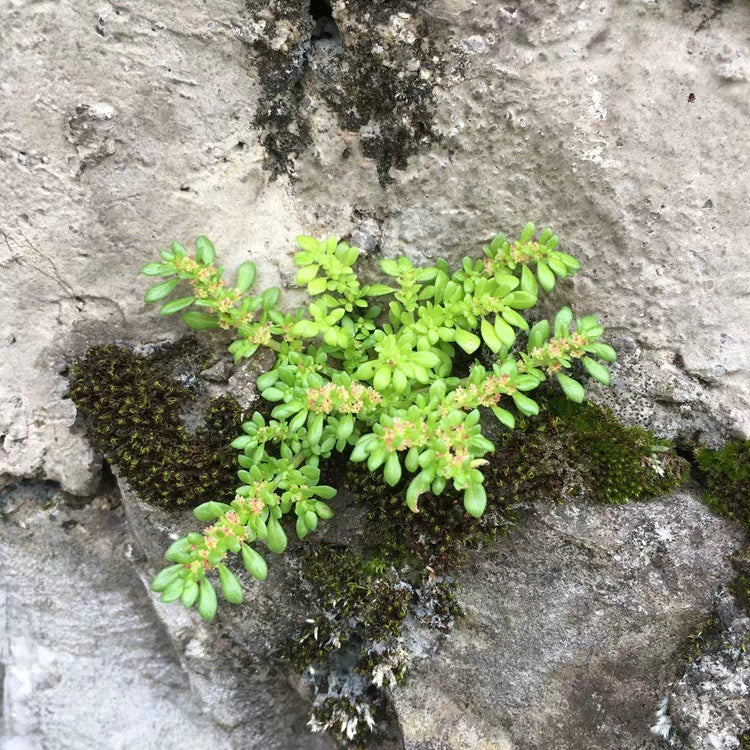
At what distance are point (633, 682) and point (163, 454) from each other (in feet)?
7.18

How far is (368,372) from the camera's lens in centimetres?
251

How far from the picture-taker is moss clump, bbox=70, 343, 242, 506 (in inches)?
109

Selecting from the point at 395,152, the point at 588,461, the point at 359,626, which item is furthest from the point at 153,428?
the point at 588,461

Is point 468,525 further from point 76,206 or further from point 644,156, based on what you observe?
point 76,206

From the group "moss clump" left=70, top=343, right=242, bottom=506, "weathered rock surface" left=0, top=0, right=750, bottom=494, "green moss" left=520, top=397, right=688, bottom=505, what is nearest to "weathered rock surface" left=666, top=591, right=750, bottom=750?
"green moss" left=520, top=397, right=688, bottom=505

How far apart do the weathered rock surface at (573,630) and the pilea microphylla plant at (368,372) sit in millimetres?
463

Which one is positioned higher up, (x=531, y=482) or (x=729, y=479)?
(x=729, y=479)

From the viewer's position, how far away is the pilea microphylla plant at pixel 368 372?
2.28 metres

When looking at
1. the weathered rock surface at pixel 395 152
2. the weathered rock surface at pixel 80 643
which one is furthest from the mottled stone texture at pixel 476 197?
the weathered rock surface at pixel 80 643

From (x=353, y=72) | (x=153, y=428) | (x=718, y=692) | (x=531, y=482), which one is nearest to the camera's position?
(x=718, y=692)

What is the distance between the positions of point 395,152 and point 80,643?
289 cm

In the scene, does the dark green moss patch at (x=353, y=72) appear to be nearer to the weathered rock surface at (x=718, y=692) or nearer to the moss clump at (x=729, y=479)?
the moss clump at (x=729, y=479)

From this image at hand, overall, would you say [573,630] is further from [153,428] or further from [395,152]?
[395,152]

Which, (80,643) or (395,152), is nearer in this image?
(395,152)
